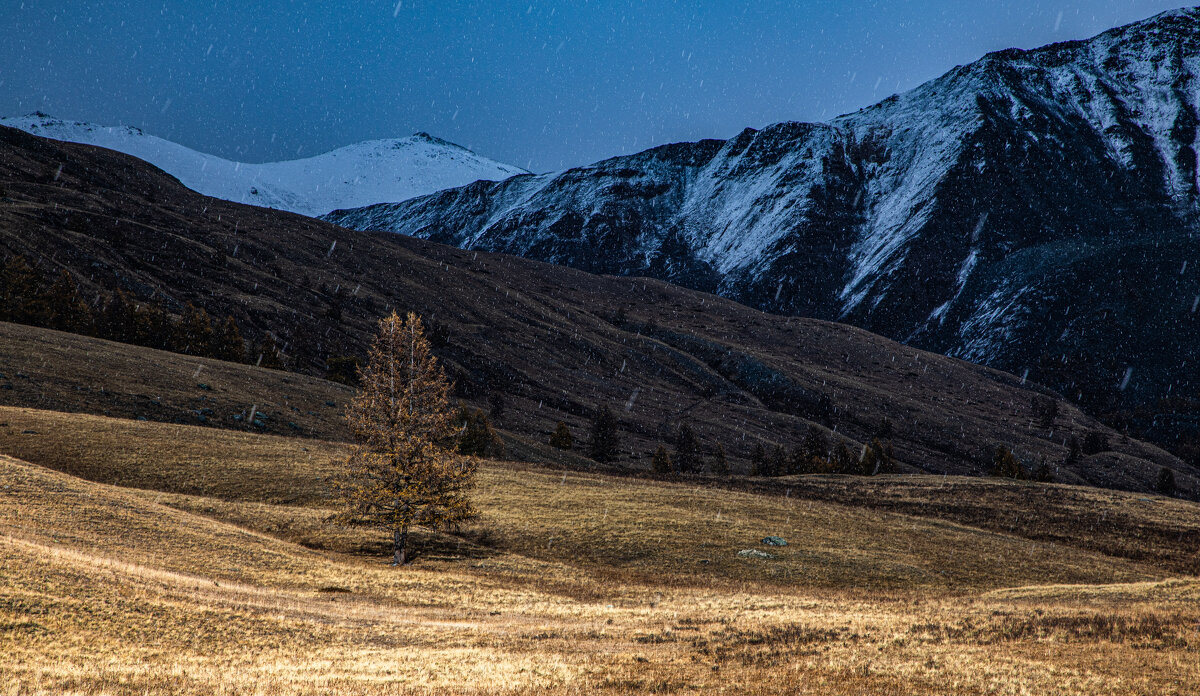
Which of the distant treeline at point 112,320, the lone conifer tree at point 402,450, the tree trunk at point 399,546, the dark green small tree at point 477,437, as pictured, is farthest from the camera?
the distant treeline at point 112,320

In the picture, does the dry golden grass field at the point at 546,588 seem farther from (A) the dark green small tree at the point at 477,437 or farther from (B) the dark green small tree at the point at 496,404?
(B) the dark green small tree at the point at 496,404

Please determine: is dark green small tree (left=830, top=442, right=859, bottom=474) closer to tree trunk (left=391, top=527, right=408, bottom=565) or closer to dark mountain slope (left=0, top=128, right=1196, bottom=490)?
dark mountain slope (left=0, top=128, right=1196, bottom=490)

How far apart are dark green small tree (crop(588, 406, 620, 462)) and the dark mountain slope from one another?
31.1 feet

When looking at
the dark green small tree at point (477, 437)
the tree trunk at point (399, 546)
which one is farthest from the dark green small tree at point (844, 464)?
the tree trunk at point (399, 546)

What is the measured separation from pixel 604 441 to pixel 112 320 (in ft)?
222

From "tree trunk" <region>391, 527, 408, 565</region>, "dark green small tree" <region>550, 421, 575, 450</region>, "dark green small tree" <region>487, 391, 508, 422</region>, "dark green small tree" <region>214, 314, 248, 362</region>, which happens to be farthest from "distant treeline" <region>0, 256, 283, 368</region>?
"tree trunk" <region>391, 527, 408, 565</region>

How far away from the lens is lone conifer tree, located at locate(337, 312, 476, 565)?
34.8m

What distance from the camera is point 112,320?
84938 millimetres

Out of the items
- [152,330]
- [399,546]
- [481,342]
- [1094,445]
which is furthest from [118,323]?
[1094,445]

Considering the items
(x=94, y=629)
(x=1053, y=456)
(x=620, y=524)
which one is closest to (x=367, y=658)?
(x=94, y=629)

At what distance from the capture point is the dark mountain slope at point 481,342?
124812 mm

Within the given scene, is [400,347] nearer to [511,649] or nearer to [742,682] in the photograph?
[511,649]

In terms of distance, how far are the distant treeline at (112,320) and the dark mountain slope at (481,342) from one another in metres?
17.7

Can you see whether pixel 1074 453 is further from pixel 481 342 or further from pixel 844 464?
pixel 481 342
